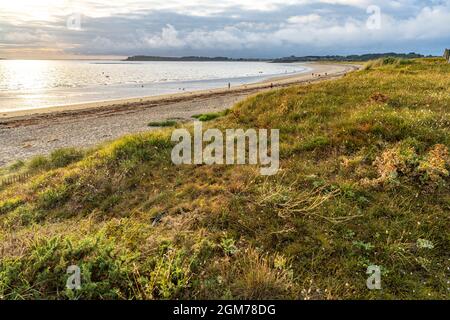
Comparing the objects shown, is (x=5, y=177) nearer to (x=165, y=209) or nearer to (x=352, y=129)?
(x=165, y=209)

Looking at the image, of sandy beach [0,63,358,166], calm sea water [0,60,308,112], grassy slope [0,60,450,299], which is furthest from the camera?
calm sea water [0,60,308,112]

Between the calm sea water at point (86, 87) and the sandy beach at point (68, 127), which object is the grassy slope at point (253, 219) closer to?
the sandy beach at point (68, 127)

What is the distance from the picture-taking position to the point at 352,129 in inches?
377

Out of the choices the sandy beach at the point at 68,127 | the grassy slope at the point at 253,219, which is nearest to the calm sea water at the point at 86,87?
the sandy beach at the point at 68,127

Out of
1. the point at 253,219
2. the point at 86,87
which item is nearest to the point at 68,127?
the point at 253,219

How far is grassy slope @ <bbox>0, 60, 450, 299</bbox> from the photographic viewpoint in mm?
4516

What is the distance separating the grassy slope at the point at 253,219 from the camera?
14.8 feet

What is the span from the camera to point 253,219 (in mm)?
6230

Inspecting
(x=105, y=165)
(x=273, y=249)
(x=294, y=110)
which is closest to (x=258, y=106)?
(x=294, y=110)

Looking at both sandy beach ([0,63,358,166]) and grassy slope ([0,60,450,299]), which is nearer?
grassy slope ([0,60,450,299])

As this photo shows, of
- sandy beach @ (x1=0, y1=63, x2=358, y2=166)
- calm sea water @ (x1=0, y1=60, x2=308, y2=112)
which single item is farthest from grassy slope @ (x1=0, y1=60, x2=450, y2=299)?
calm sea water @ (x1=0, y1=60, x2=308, y2=112)

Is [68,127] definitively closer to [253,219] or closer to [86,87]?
[253,219]

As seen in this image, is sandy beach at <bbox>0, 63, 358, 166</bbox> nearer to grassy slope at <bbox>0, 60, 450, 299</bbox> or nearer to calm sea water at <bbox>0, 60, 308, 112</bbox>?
grassy slope at <bbox>0, 60, 450, 299</bbox>
